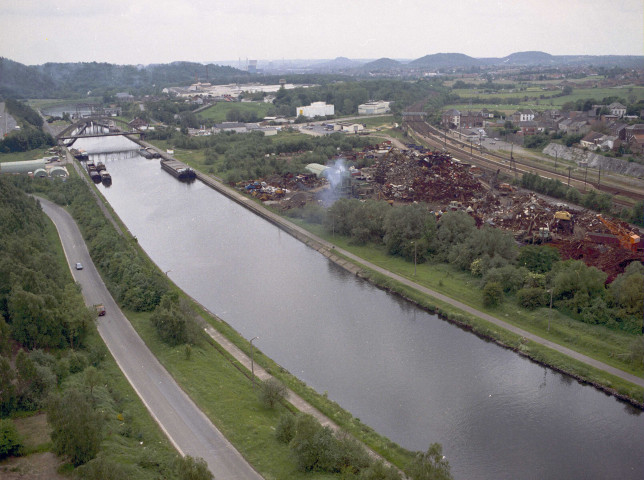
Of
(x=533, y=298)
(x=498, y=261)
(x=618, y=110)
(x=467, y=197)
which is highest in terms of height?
(x=618, y=110)

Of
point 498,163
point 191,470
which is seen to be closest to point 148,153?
point 498,163

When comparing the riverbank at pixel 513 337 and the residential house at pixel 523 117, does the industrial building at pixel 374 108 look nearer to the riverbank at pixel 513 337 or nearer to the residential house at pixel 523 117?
the residential house at pixel 523 117

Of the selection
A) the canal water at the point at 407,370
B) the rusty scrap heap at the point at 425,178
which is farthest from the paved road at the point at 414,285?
the rusty scrap heap at the point at 425,178

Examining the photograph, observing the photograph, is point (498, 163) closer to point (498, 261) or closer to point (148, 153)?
point (498, 261)

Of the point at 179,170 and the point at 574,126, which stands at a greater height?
the point at 574,126

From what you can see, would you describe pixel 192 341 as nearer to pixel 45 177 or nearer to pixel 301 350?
pixel 301 350

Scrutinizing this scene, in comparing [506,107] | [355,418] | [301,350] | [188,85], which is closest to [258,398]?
[355,418]
